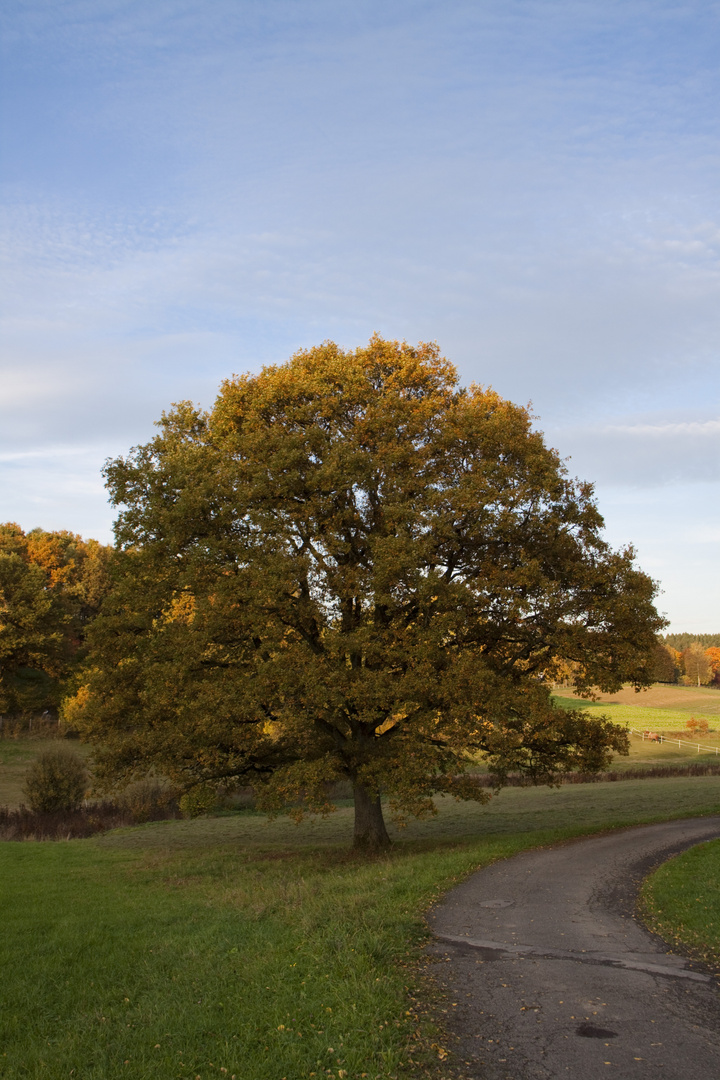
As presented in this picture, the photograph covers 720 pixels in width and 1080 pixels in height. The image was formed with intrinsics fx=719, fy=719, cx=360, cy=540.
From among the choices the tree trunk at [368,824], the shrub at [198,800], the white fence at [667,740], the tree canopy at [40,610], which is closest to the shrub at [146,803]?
the tree trunk at [368,824]

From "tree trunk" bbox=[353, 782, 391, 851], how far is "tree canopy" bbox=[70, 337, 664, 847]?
7cm

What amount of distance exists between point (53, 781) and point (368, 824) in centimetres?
2053

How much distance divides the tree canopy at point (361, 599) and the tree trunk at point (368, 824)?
73mm

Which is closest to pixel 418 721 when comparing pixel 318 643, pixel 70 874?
pixel 318 643

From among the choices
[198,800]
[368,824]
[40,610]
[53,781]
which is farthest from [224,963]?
[40,610]

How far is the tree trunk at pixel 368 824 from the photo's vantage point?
22.5m

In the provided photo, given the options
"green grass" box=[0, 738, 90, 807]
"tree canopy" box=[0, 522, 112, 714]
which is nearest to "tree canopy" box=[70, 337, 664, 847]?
"green grass" box=[0, 738, 90, 807]

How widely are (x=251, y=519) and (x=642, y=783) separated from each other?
33612mm

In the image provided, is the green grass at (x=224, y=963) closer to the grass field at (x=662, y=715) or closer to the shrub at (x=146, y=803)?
the shrub at (x=146, y=803)

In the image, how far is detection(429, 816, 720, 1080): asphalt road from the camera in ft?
22.9

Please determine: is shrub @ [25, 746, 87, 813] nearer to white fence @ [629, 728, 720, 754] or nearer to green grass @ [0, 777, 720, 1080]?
green grass @ [0, 777, 720, 1080]

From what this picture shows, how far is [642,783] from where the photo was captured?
42.8 meters

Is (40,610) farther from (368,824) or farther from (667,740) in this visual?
(667,740)

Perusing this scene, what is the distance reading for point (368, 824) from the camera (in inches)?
895
